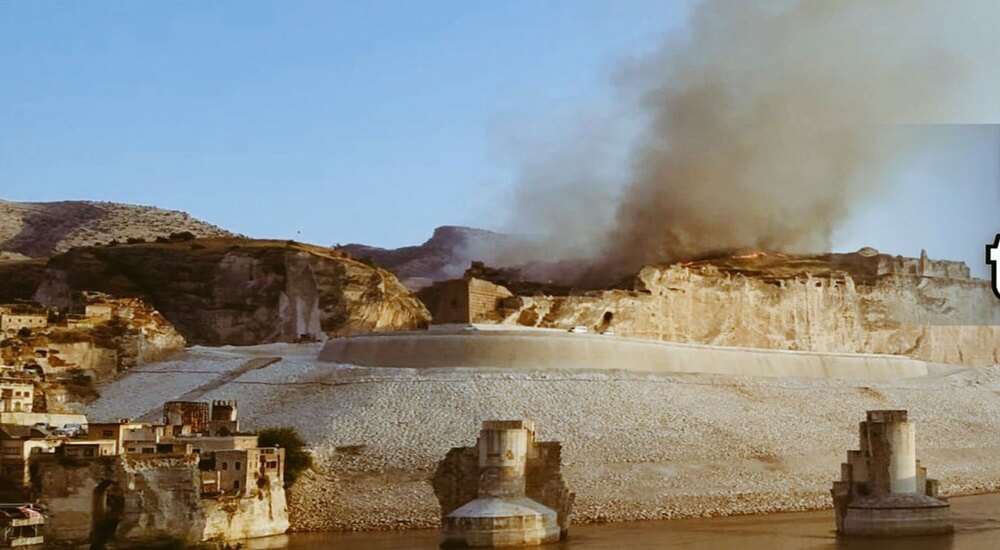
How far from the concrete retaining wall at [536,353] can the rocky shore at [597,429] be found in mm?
1663

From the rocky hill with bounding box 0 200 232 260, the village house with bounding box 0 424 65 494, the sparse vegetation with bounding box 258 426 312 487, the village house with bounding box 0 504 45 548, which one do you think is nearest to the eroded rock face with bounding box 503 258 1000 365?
the sparse vegetation with bounding box 258 426 312 487

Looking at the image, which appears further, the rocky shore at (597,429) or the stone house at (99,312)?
the stone house at (99,312)

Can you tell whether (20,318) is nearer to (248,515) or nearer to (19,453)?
(19,453)

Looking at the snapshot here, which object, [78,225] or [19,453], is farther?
[78,225]

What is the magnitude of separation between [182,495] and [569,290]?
47.1 m

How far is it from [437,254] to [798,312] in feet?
292

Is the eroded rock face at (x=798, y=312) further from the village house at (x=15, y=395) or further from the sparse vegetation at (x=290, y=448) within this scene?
the sparse vegetation at (x=290, y=448)

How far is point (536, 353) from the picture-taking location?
63.4m

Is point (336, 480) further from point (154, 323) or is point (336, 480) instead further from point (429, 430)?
point (154, 323)

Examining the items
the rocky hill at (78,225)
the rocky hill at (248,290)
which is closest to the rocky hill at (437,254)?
the rocky hill at (78,225)

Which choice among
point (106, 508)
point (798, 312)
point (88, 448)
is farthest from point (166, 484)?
point (798, 312)

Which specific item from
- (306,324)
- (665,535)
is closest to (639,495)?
(665,535)

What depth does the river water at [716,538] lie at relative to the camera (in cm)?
4072

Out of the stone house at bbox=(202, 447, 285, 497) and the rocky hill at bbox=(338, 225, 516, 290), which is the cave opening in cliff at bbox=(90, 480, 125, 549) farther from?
the rocky hill at bbox=(338, 225, 516, 290)
